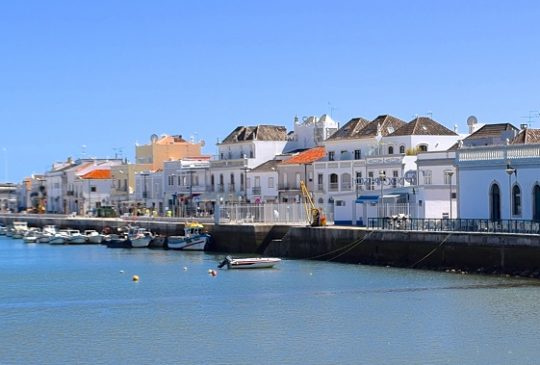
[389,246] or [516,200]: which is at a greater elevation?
[516,200]

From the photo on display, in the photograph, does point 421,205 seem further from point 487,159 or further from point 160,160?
point 160,160

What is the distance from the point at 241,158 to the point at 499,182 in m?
52.8

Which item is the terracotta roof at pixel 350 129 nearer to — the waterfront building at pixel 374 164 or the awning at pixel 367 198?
the waterfront building at pixel 374 164

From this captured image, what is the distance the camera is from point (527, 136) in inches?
2992

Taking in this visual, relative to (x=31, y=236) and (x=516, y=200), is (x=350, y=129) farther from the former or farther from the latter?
(x=516, y=200)

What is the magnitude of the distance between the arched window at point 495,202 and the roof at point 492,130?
2167 cm

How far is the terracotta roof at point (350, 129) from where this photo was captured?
10006 centimetres

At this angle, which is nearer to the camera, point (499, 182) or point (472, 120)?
point (499, 182)

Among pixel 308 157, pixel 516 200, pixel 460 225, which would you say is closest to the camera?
pixel 460 225

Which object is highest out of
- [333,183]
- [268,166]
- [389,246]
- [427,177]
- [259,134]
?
[259,134]

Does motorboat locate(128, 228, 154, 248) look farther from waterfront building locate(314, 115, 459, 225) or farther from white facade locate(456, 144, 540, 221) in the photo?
white facade locate(456, 144, 540, 221)

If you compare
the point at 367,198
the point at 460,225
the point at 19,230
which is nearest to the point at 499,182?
the point at 460,225

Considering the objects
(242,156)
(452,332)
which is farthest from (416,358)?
(242,156)

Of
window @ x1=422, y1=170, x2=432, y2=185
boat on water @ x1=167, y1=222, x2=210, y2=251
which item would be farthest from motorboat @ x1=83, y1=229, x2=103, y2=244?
window @ x1=422, y1=170, x2=432, y2=185
